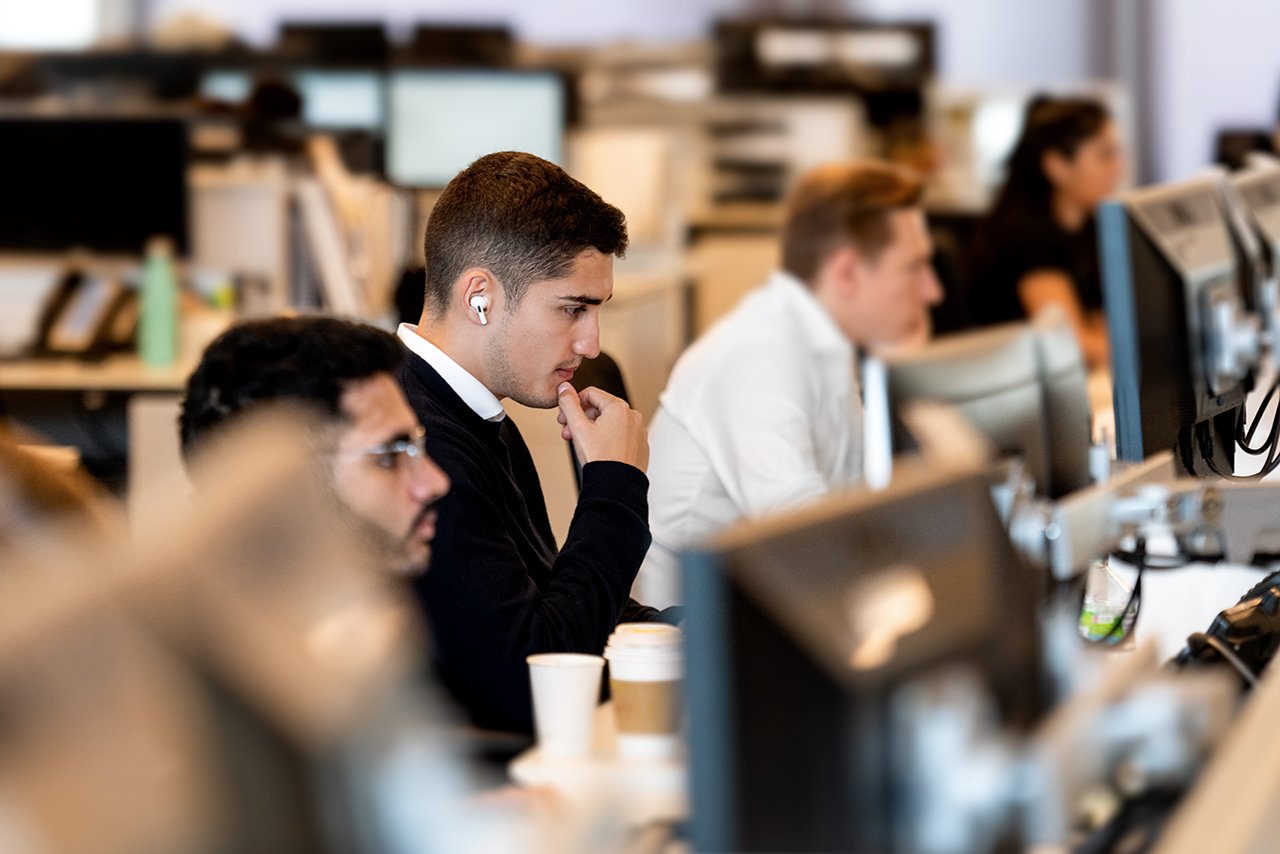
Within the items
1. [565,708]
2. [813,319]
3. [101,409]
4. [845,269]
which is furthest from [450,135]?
[565,708]

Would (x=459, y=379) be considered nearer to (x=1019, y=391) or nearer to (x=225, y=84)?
(x=1019, y=391)

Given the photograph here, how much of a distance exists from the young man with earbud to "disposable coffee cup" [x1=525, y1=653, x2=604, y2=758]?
33 centimetres

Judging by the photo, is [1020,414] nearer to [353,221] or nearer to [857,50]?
[353,221]

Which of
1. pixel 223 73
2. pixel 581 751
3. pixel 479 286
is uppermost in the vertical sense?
pixel 223 73

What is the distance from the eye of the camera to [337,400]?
4.13 feet

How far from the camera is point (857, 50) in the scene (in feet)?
23.5

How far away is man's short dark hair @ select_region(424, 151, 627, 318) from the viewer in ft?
5.87

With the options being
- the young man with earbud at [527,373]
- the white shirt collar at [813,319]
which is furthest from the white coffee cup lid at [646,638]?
the white shirt collar at [813,319]

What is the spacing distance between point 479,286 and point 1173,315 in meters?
0.79

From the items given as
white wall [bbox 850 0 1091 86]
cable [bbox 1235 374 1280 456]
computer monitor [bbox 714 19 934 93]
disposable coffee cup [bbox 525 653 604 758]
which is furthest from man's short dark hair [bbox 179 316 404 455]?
white wall [bbox 850 0 1091 86]

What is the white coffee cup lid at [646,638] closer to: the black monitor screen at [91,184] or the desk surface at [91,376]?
the desk surface at [91,376]

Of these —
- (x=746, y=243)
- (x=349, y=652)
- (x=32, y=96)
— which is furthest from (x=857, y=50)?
(x=349, y=652)

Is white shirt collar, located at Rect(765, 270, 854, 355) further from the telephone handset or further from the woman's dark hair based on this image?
the telephone handset

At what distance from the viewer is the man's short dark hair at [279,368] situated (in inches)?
49.3
